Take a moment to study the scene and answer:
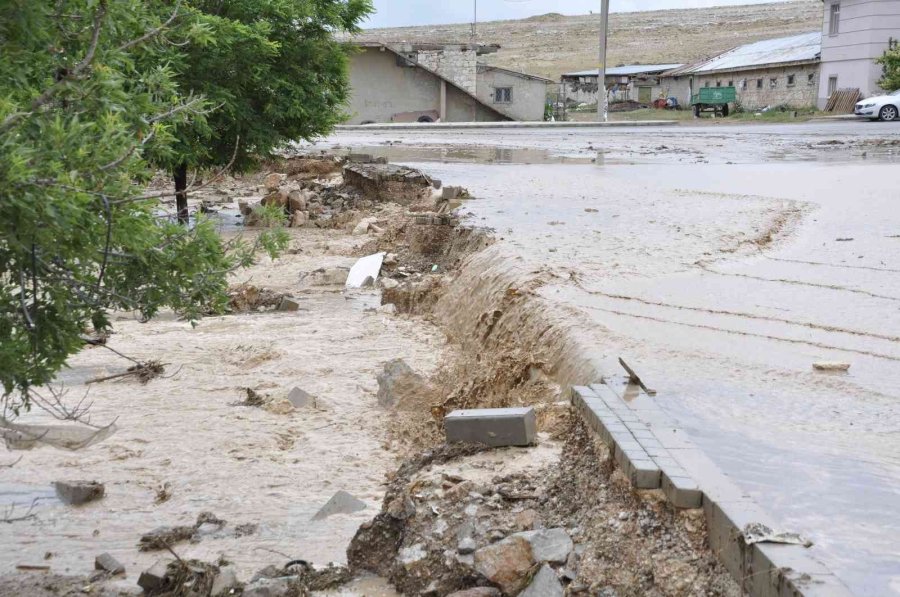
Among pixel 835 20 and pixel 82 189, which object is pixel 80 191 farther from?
pixel 835 20

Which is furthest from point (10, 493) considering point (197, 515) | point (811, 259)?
point (811, 259)

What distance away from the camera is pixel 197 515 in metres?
6.07

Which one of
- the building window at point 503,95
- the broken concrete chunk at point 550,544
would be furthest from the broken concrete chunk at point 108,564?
the building window at point 503,95

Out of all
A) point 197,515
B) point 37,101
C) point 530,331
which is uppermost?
point 37,101

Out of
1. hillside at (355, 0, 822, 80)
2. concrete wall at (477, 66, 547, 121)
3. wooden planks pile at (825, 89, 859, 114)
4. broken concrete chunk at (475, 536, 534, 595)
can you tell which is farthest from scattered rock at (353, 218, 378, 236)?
hillside at (355, 0, 822, 80)

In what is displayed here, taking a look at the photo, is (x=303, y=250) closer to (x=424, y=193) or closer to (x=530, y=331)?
(x=424, y=193)

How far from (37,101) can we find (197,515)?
9.99ft

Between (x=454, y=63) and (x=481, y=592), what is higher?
(x=454, y=63)

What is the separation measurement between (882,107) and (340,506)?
1363 inches

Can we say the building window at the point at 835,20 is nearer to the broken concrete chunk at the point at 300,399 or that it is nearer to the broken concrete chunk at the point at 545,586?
the broken concrete chunk at the point at 300,399

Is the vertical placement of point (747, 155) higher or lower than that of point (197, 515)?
higher

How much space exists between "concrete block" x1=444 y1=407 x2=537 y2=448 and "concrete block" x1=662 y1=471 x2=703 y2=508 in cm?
131

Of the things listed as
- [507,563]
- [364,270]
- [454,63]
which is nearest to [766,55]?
[454,63]

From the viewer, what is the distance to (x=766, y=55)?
54750 millimetres
